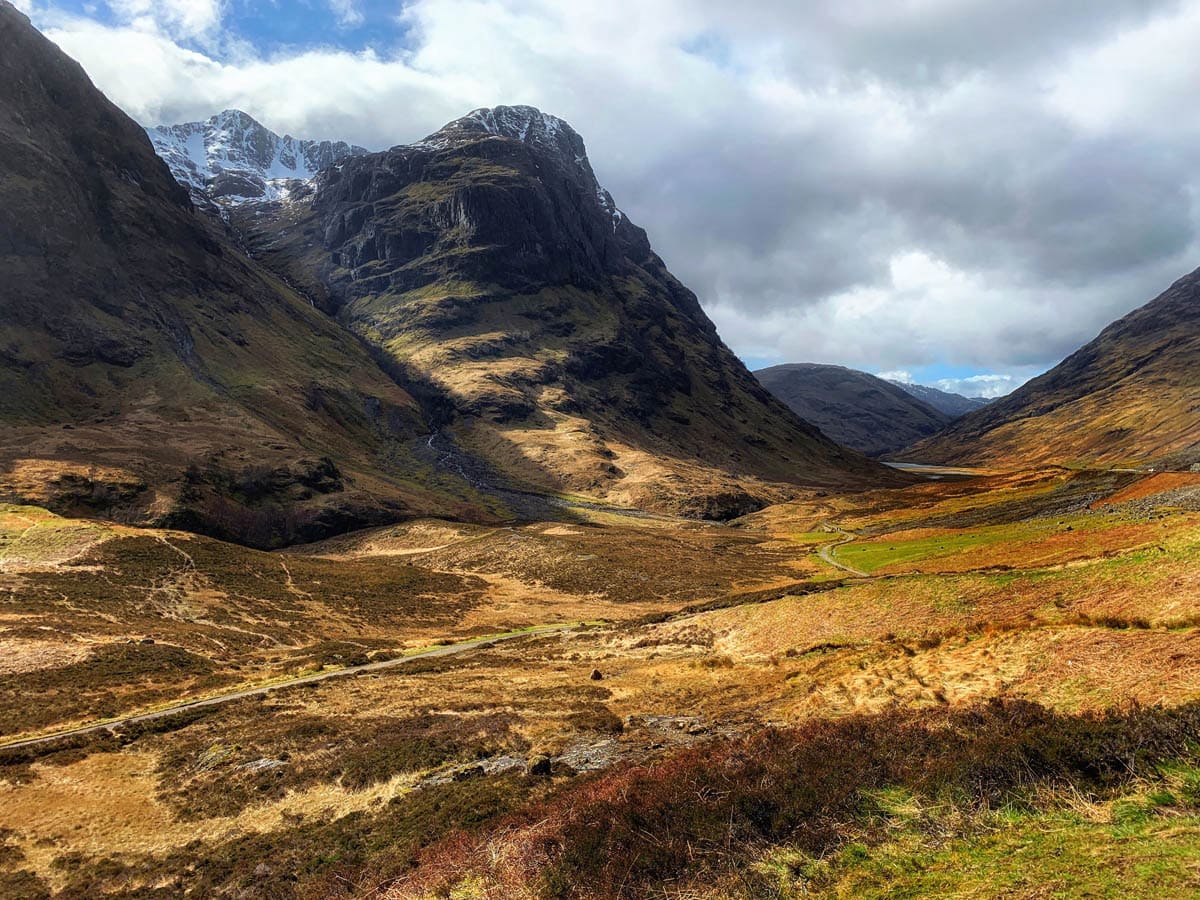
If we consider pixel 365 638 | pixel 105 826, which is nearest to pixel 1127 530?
pixel 105 826

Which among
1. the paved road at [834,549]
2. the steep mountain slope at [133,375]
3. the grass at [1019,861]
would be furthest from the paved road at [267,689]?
the steep mountain slope at [133,375]

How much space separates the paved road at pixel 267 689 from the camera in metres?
26.8

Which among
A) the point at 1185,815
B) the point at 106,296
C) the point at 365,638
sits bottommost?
the point at 365,638

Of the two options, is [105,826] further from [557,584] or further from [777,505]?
[777,505]

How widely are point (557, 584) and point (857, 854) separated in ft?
222

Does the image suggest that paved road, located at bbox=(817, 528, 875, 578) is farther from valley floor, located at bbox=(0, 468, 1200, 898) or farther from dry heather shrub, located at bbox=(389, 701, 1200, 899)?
dry heather shrub, located at bbox=(389, 701, 1200, 899)

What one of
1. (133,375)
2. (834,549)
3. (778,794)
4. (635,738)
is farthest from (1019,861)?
(133,375)

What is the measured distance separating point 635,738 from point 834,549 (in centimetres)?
7548

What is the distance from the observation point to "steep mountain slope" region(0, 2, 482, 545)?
91750mm

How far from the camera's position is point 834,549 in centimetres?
8869

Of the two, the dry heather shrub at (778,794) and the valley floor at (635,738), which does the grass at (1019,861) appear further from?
the dry heather shrub at (778,794)

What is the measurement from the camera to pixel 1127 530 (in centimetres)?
3691

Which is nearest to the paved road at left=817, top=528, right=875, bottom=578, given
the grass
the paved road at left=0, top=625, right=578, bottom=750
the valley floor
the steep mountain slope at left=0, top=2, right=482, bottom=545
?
the valley floor

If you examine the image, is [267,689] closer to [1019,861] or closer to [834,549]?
[1019,861]
